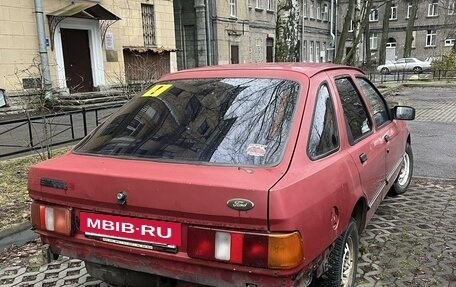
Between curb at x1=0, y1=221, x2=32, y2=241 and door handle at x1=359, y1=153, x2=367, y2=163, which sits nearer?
door handle at x1=359, y1=153, x2=367, y2=163

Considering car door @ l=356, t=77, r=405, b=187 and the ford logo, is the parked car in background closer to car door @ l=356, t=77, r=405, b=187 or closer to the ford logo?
car door @ l=356, t=77, r=405, b=187

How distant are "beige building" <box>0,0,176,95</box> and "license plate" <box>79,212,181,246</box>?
445 inches

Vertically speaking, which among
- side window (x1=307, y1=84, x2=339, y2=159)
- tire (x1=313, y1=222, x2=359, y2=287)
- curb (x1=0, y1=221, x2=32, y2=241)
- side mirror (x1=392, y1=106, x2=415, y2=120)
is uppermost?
side window (x1=307, y1=84, x2=339, y2=159)

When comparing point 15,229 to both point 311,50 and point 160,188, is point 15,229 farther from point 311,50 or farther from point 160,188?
point 311,50

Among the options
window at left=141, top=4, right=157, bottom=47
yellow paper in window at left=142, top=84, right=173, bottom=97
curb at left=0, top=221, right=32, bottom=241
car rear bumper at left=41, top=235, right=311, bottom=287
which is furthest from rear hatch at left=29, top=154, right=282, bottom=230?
window at left=141, top=4, right=157, bottom=47

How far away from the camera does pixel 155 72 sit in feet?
65.1

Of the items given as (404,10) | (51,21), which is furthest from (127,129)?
(404,10)

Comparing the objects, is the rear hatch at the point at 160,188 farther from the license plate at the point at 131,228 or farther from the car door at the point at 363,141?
the car door at the point at 363,141

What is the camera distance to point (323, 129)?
9.07ft

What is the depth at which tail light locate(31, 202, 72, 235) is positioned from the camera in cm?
254

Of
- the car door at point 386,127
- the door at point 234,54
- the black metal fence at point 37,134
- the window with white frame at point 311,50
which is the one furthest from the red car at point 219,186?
the window with white frame at point 311,50

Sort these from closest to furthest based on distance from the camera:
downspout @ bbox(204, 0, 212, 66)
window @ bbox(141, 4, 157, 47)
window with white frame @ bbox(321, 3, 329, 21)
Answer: window @ bbox(141, 4, 157, 47)
downspout @ bbox(204, 0, 212, 66)
window with white frame @ bbox(321, 3, 329, 21)

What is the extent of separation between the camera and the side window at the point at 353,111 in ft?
10.6

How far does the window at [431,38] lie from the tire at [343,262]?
176 ft
